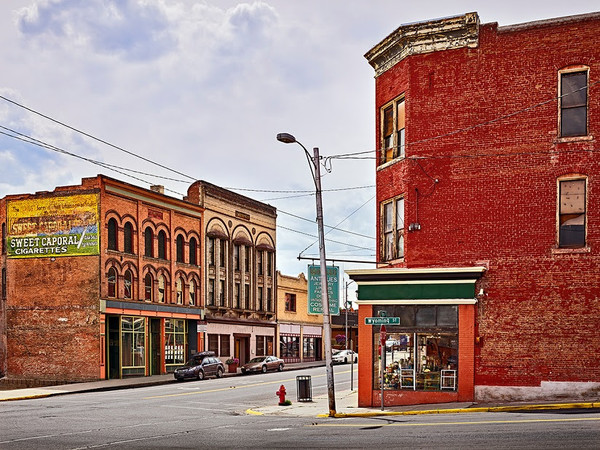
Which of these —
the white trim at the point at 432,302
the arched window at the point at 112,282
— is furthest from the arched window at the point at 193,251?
the white trim at the point at 432,302

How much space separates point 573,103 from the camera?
956 inches

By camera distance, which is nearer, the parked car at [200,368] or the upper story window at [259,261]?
the parked car at [200,368]

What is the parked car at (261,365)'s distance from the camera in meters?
53.6

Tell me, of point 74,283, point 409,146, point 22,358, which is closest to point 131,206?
point 74,283

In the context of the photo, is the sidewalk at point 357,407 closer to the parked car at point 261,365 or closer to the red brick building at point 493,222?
the red brick building at point 493,222

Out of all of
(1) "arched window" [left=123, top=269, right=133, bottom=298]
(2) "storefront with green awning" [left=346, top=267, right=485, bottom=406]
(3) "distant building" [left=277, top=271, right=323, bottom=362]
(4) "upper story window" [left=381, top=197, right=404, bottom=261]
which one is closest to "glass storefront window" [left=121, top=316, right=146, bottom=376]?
(1) "arched window" [left=123, top=269, right=133, bottom=298]

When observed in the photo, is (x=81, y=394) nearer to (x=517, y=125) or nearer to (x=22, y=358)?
(x=22, y=358)

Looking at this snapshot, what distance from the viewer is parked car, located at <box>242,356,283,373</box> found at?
53.6 metres

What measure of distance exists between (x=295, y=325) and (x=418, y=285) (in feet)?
158

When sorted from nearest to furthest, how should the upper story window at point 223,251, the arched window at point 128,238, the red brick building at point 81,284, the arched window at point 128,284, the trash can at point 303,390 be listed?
the trash can at point 303,390 < the red brick building at point 81,284 < the arched window at point 128,284 < the arched window at point 128,238 < the upper story window at point 223,251

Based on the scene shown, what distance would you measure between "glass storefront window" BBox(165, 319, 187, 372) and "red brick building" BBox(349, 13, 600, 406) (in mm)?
28120

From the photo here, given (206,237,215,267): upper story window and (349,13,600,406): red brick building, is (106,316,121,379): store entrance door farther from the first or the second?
(349,13,600,406): red brick building

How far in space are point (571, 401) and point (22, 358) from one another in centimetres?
3351

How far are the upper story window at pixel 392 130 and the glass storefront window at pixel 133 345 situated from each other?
24413mm
